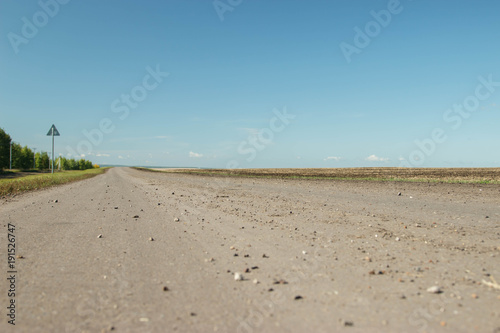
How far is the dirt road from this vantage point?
3.30 meters

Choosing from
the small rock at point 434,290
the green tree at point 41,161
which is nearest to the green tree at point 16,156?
the green tree at point 41,161

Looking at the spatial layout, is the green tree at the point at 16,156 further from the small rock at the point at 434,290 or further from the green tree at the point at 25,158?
the small rock at the point at 434,290

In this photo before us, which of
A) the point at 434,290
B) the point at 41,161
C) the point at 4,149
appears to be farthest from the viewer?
the point at 41,161

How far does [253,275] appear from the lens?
4.68 metres

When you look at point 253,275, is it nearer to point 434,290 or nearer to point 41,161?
point 434,290

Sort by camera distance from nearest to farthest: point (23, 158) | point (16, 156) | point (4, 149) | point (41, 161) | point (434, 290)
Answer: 1. point (434, 290)
2. point (4, 149)
3. point (16, 156)
4. point (23, 158)
5. point (41, 161)

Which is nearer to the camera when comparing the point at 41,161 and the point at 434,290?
the point at 434,290

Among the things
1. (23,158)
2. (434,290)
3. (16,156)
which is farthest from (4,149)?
(434,290)

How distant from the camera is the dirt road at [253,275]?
130 inches

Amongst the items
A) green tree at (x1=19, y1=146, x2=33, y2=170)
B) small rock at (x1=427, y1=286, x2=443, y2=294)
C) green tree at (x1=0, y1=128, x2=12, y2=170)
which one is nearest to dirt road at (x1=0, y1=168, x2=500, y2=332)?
small rock at (x1=427, y1=286, x2=443, y2=294)

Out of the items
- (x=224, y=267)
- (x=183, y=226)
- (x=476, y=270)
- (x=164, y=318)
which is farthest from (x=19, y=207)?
(x=476, y=270)

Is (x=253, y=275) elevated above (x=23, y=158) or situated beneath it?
situated beneath

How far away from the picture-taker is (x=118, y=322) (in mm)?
3242

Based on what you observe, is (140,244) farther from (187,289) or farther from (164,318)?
(164,318)
